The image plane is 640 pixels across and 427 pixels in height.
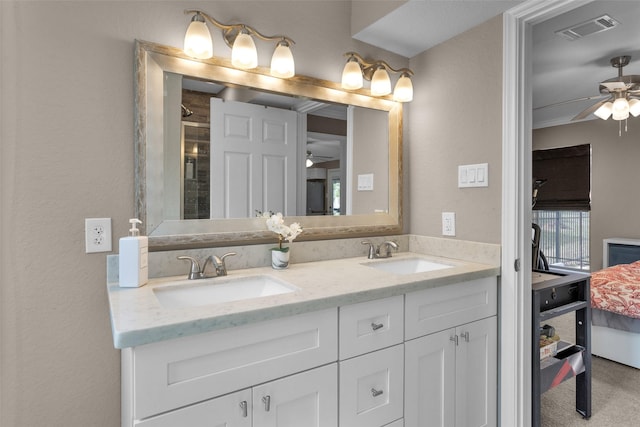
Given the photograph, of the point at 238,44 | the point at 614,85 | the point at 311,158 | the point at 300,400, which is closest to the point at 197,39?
the point at 238,44

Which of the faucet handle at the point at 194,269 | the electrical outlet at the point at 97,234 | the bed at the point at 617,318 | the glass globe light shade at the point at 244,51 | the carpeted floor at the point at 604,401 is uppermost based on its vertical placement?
the glass globe light shade at the point at 244,51

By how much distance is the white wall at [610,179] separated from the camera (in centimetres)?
439

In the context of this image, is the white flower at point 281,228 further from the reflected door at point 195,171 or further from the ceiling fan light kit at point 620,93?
the ceiling fan light kit at point 620,93

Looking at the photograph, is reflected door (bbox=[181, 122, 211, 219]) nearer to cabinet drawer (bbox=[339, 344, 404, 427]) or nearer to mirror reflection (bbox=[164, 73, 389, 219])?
mirror reflection (bbox=[164, 73, 389, 219])

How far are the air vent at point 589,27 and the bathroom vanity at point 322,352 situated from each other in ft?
5.42

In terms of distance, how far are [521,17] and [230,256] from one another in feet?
5.57

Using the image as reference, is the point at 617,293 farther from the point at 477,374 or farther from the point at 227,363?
the point at 227,363

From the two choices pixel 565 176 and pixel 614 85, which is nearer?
pixel 614 85

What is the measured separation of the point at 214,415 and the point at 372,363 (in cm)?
56

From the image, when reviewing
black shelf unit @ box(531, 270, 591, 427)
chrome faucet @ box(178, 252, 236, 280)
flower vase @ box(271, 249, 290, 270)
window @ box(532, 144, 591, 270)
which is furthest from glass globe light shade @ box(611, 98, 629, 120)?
chrome faucet @ box(178, 252, 236, 280)

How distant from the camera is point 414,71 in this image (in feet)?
6.97

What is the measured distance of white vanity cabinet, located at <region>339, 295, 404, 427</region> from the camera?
1.20 meters

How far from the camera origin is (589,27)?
215 cm

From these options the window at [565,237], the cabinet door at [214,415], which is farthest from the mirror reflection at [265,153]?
the window at [565,237]
